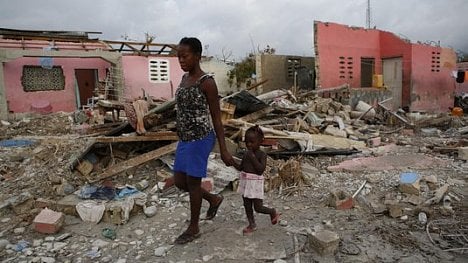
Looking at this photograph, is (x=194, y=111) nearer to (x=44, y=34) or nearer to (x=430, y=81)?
(x=44, y=34)

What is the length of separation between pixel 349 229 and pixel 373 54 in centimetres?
1333

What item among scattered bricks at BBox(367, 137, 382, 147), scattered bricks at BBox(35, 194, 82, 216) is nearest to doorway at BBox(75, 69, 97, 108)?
scattered bricks at BBox(367, 137, 382, 147)

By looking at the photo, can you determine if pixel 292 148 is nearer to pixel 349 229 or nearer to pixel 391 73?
pixel 349 229

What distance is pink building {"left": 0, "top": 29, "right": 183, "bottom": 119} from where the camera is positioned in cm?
1263

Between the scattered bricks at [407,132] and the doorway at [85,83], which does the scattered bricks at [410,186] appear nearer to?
the scattered bricks at [407,132]

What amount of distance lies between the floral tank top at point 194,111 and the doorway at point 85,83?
43.1 ft

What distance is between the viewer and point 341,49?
13.6 meters

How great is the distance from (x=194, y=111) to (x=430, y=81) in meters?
15.4

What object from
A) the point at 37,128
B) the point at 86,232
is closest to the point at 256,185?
the point at 86,232

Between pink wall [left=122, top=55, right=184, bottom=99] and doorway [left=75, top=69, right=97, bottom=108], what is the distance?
1.38 m

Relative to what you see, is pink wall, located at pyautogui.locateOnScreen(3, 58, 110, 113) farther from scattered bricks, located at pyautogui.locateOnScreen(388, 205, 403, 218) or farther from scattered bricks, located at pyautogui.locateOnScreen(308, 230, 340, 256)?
scattered bricks, located at pyautogui.locateOnScreen(388, 205, 403, 218)

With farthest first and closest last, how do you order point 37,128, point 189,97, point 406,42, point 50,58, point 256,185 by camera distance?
point 406,42, point 50,58, point 37,128, point 256,185, point 189,97

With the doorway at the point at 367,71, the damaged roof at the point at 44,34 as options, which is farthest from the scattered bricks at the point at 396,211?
the damaged roof at the point at 44,34

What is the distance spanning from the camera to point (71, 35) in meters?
14.8
